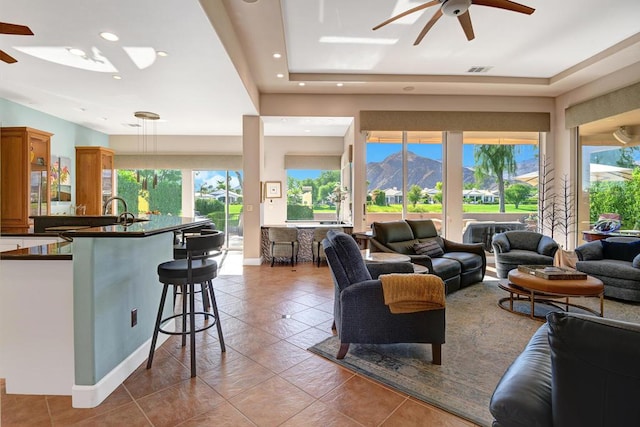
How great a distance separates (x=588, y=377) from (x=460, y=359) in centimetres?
169

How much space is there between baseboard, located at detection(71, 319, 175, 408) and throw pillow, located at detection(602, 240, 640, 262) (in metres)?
5.68

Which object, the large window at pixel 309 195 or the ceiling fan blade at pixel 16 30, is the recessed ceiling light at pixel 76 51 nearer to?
the ceiling fan blade at pixel 16 30

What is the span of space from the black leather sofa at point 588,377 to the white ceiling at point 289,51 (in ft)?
11.0

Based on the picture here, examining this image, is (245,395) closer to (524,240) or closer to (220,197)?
(524,240)

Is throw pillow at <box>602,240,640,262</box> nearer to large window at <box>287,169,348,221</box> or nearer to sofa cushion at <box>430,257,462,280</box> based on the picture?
sofa cushion at <box>430,257,462,280</box>

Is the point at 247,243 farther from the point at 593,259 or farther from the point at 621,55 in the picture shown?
the point at 621,55

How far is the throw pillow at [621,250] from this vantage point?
4125 millimetres

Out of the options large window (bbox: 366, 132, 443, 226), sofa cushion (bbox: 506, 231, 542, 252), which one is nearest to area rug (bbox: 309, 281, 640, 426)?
sofa cushion (bbox: 506, 231, 542, 252)

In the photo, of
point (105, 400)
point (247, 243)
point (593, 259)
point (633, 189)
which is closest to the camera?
point (105, 400)

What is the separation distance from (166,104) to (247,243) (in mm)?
2896

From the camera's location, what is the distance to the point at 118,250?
2.19 m

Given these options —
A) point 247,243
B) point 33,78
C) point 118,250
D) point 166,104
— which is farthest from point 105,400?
point 166,104

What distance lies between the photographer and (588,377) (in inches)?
37.0

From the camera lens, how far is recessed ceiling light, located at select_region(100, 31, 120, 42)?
10.5ft
